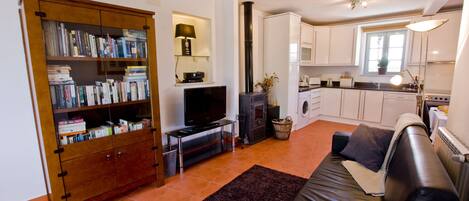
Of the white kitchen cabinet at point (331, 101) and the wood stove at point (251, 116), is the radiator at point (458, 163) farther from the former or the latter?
the white kitchen cabinet at point (331, 101)

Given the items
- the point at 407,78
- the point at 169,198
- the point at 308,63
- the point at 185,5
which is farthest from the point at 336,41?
the point at 169,198

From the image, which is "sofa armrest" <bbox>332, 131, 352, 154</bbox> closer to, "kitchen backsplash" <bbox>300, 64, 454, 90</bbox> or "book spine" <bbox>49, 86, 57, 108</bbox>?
"book spine" <bbox>49, 86, 57, 108</bbox>

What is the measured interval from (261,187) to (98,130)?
1751 mm

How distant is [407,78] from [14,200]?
6.46m

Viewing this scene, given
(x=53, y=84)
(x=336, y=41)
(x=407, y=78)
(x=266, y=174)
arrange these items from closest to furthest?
1. (x=53, y=84)
2. (x=266, y=174)
3. (x=407, y=78)
4. (x=336, y=41)

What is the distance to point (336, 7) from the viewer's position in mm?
4113

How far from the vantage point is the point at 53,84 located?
6.05 feet

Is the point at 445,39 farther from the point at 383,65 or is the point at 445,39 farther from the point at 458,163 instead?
the point at 458,163

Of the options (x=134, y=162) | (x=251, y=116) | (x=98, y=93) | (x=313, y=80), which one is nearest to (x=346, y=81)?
(x=313, y=80)

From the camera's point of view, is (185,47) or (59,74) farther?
(185,47)

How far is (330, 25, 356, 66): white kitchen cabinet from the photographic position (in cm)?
508

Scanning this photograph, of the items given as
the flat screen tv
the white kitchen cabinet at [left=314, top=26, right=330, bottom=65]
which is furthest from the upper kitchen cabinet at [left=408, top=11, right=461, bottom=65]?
the flat screen tv

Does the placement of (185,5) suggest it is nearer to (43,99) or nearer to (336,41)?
(43,99)

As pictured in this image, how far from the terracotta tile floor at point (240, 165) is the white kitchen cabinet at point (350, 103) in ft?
3.22
